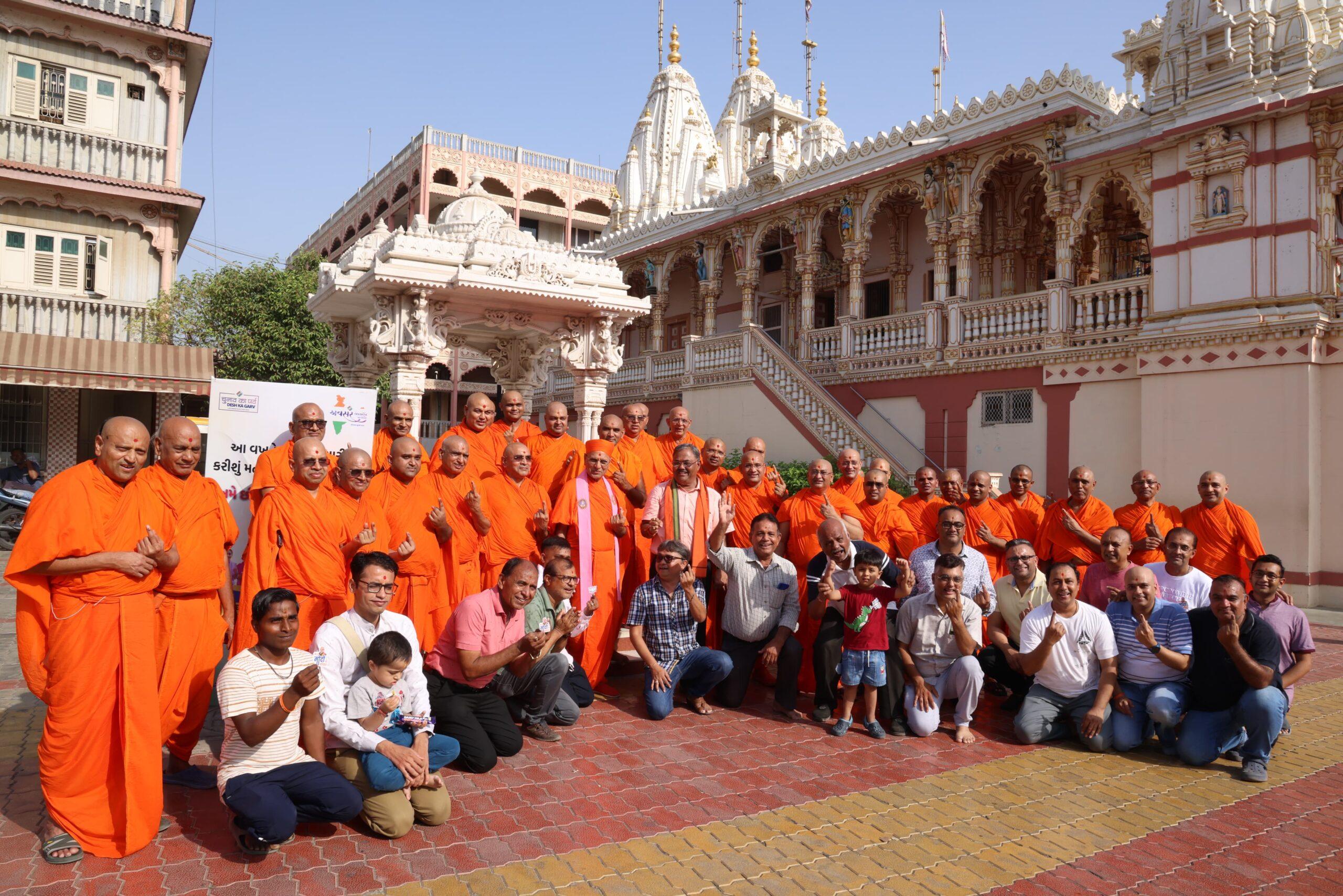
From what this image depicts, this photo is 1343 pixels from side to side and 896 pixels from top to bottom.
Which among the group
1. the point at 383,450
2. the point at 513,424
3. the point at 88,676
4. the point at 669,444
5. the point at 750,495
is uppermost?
the point at 513,424

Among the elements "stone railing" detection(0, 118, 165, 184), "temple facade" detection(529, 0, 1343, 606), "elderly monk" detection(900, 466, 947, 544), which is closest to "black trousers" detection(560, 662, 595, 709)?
"elderly monk" detection(900, 466, 947, 544)

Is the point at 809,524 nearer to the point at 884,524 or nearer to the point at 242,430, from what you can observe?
the point at 884,524

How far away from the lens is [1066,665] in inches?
221

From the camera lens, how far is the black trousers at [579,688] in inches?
239

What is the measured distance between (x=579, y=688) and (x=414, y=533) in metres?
1.61

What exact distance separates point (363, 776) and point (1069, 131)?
14.9 meters

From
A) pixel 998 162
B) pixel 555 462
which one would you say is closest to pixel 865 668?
pixel 555 462

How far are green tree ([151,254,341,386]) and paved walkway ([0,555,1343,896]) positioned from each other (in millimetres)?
13785

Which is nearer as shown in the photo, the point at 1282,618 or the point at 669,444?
the point at 1282,618

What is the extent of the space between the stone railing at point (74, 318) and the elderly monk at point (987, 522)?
16.4 meters

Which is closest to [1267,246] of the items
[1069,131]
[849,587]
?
[1069,131]

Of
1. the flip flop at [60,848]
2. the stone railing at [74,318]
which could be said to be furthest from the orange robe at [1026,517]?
the stone railing at [74,318]

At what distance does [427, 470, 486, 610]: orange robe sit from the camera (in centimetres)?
615

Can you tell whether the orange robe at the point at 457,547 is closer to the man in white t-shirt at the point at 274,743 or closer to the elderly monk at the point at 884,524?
the man in white t-shirt at the point at 274,743
